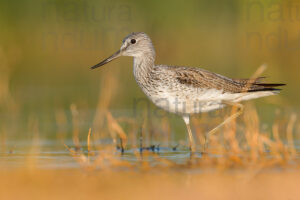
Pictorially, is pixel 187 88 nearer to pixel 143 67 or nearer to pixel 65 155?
pixel 143 67

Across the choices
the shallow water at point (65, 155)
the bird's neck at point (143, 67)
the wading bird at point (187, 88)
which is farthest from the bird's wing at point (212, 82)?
the shallow water at point (65, 155)

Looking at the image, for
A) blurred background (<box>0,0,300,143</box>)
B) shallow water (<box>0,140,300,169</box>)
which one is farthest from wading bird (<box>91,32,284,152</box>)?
blurred background (<box>0,0,300,143</box>)

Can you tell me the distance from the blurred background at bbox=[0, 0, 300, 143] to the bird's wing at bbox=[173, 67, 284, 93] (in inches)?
254

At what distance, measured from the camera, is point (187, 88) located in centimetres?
914

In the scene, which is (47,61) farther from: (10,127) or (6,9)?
(10,127)

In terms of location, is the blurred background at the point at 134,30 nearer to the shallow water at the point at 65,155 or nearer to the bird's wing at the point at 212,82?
the bird's wing at the point at 212,82

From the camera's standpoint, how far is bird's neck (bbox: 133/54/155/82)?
947 centimetres

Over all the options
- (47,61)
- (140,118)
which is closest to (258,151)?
(140,118)

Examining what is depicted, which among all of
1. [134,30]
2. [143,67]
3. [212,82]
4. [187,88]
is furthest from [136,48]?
[134,30]

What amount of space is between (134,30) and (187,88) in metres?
12.0

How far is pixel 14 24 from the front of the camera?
70.1 ft

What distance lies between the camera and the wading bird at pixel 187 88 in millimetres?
9102

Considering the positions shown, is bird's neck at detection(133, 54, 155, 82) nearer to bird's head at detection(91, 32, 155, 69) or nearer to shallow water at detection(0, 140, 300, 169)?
bird's head at detection(91, 32, 155, 69)

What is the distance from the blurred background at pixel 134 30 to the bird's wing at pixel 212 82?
6.46 m
